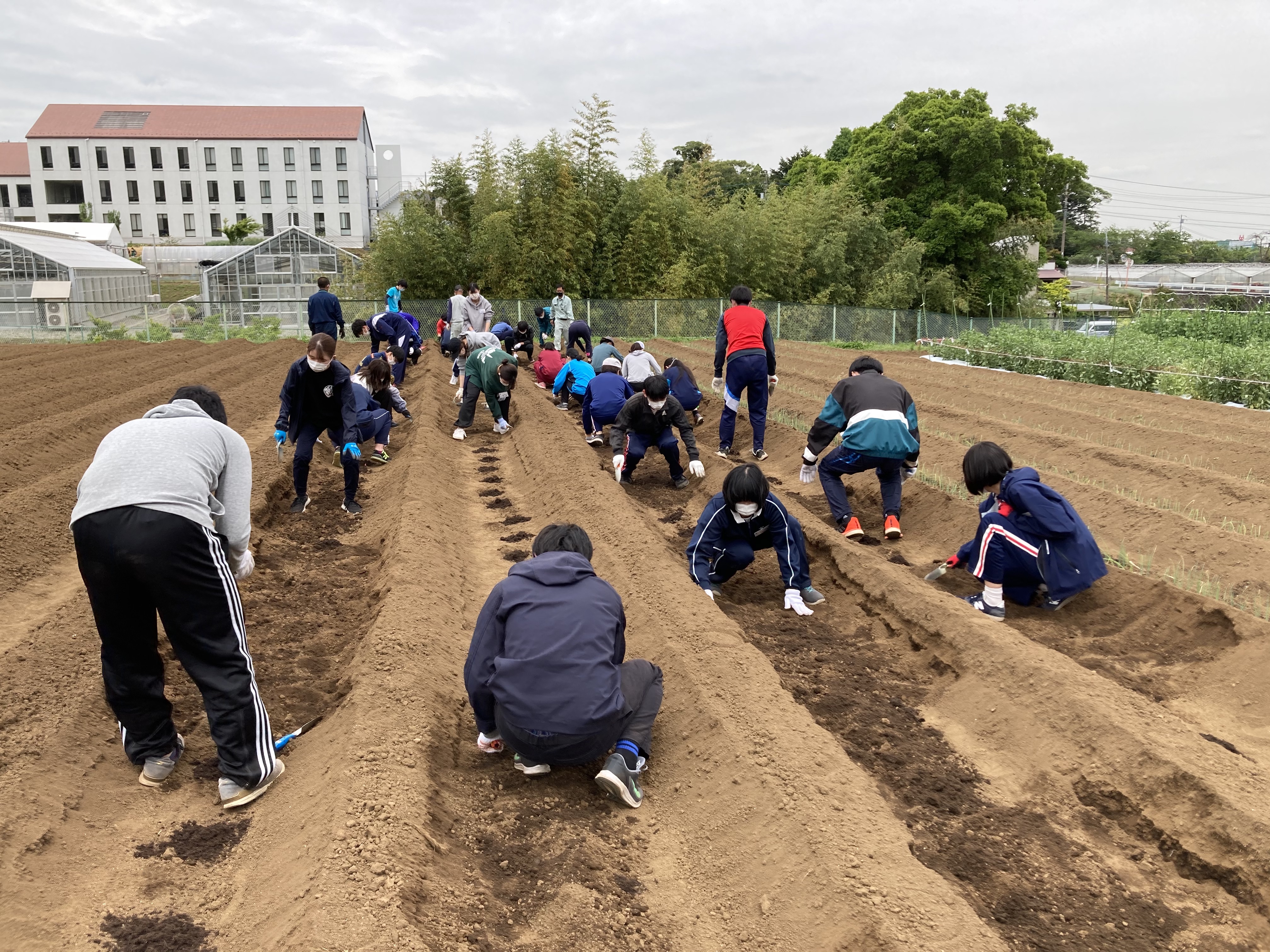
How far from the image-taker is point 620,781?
12.1ft

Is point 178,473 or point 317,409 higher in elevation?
point 178,473

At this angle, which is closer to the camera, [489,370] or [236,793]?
[236,793]

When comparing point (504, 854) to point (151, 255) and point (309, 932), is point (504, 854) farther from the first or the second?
point (151, 255)

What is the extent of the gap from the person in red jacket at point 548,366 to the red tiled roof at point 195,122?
55.4 m

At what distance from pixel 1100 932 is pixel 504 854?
208cm

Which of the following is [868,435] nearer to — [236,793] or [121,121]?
[236,793]

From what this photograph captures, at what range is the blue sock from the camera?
3.79 metres

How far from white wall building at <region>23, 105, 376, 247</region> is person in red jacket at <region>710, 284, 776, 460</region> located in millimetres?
58628

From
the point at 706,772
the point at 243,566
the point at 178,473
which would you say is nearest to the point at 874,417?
the point at 706,772

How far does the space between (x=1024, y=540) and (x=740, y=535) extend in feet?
5.67

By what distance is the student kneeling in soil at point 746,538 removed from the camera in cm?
563

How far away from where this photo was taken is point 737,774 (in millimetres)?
3773

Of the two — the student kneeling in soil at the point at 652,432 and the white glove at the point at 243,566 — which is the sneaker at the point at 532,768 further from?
the student kneeling in soil at the point at 652,432

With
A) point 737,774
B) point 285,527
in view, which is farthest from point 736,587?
point 285,527
